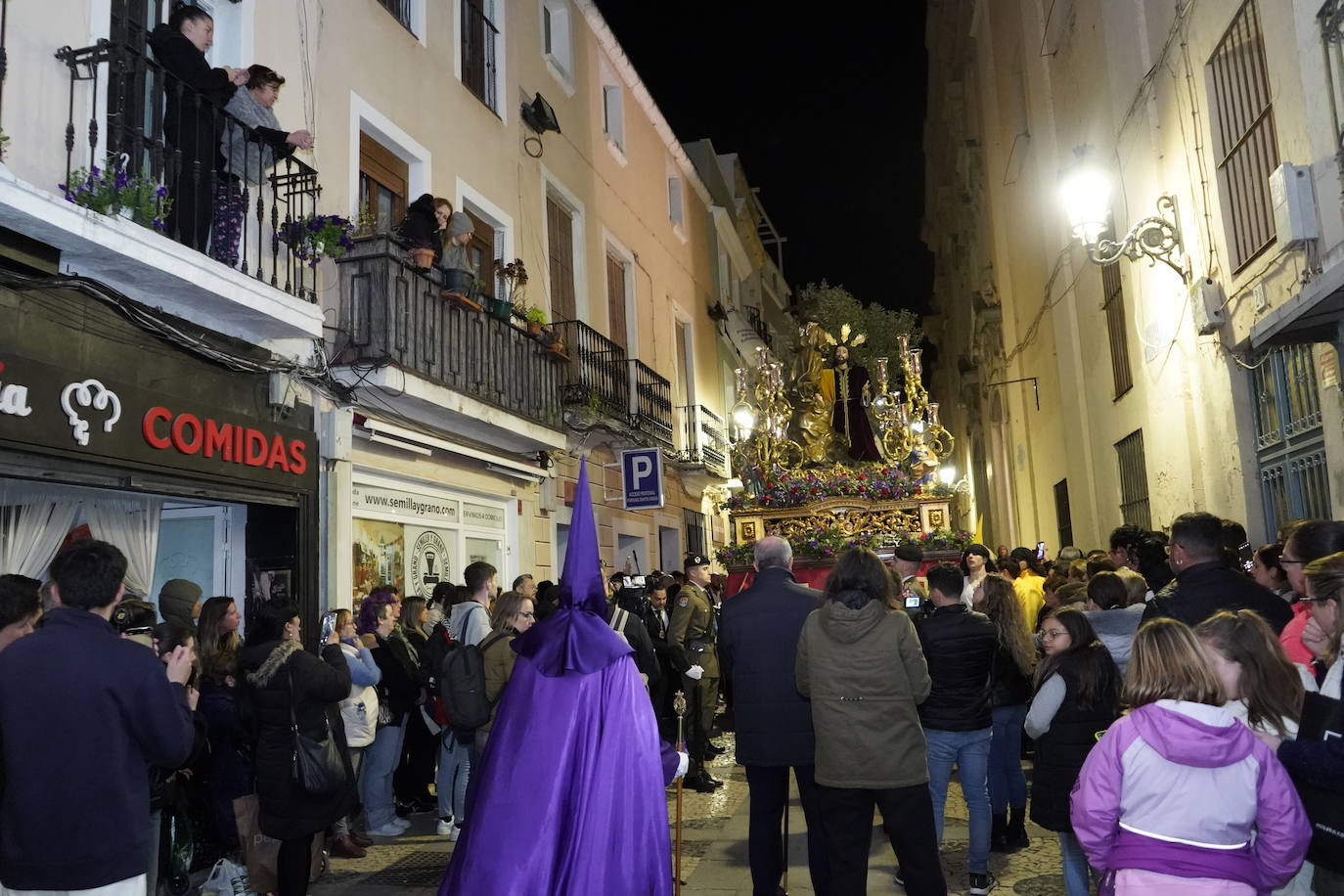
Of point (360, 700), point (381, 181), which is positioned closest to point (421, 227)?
point (381, 181)

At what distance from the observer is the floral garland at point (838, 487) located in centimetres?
1309

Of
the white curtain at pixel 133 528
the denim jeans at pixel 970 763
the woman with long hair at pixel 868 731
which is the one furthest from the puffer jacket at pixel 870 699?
the white curtain at pixel 133 528

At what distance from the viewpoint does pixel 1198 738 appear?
9.46 feet

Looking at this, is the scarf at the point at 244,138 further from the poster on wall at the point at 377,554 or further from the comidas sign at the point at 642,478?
the comidas sign at the point at 642,478

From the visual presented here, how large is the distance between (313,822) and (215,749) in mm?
1254

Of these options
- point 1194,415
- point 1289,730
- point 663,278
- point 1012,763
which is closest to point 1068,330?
point 1194,415

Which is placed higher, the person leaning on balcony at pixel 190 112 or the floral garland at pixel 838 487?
the person leaning on balcony at pixel 190 112

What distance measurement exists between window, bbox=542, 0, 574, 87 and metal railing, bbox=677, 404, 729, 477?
21.5 ft

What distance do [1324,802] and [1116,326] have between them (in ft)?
32.5

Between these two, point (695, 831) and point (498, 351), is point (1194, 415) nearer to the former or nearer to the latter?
point (695, 831)

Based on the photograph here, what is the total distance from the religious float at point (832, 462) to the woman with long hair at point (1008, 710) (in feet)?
18.5

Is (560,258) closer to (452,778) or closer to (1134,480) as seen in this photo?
(1134,480)

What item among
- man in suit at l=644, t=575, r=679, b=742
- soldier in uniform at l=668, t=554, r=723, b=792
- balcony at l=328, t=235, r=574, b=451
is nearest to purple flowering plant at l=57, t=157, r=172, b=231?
balcony at l=328, t=235, r=574, b=451

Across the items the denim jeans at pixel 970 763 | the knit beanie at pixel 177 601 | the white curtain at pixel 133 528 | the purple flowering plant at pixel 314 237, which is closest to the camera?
the denim jeans at pixel 970 763
